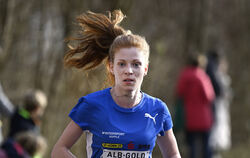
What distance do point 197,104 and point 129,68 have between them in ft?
20.2

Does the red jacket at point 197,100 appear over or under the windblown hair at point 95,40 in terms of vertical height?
over

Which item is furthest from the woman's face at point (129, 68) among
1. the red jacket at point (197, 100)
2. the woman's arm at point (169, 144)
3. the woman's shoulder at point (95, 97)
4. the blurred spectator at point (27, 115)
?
the red jacket at point (197, 100)

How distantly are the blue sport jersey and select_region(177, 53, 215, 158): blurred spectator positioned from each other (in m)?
5.98

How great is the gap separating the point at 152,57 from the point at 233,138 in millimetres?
3882

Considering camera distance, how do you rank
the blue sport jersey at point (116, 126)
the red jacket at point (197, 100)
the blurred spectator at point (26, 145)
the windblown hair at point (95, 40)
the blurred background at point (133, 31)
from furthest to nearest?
the red jacket at point (197, 100)
the blurred background at point (133, 31)
the blurred spectator at point (26, 145)
the windblown hair at point (95, 40)
the blue sport jersey at point (116, 126)

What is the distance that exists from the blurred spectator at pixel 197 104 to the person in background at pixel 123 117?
19.4 ft

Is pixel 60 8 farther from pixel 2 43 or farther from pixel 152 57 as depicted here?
pixel 152 57

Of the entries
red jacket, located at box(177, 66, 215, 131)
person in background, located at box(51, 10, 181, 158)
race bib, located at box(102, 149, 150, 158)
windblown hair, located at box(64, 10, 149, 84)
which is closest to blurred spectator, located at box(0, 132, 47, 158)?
windblown hair, located at box(64, 10, 149, 84)

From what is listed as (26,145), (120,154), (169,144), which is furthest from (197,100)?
(120,154)

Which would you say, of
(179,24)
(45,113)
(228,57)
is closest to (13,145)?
(45,113)

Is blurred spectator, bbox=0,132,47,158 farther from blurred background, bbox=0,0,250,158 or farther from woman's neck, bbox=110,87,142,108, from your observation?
woman's neck, bbox=110,87,142,108

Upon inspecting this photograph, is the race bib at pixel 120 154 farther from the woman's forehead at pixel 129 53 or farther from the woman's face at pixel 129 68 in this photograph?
the woman's forehead at pixel 129 53

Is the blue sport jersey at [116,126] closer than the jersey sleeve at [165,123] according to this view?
Yes

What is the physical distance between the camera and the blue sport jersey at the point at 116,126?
361cm
